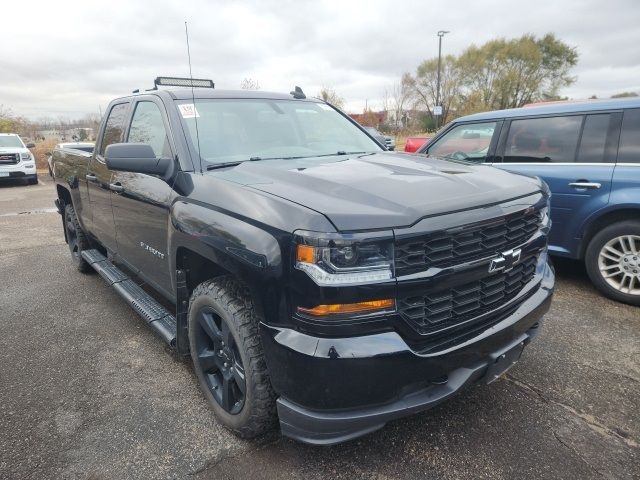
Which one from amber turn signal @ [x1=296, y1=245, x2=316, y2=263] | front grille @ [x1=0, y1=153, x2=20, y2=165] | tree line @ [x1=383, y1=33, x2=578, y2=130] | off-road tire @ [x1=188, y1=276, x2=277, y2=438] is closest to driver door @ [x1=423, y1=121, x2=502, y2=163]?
off-road tire @ [x1=188, y1=276, x2=277, y2=438]

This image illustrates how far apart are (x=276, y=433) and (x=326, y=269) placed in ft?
3.85

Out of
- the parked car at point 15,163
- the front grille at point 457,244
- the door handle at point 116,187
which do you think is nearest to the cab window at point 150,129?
the door handle at point 116,187

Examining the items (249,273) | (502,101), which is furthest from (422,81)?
(249,273)

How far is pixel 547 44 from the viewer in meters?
46.4

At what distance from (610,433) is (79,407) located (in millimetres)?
3029

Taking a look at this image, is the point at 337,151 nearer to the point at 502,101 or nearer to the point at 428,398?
the point at 428,398

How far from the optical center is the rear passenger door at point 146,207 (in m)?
2.82

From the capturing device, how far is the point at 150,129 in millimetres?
3221

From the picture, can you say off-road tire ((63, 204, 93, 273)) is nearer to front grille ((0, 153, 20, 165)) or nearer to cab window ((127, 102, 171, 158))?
cab window ((127, 102, 171, 158))

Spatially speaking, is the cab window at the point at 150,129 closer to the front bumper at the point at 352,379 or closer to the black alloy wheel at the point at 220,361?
the black alloy wheel at the point at 220,361

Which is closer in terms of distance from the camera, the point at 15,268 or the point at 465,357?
the point at 465,357

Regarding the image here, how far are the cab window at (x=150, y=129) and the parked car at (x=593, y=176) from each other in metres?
3.51

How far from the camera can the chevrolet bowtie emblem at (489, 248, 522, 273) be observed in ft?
6.73

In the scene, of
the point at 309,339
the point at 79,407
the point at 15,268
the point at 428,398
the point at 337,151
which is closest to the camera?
the point at 309,339
